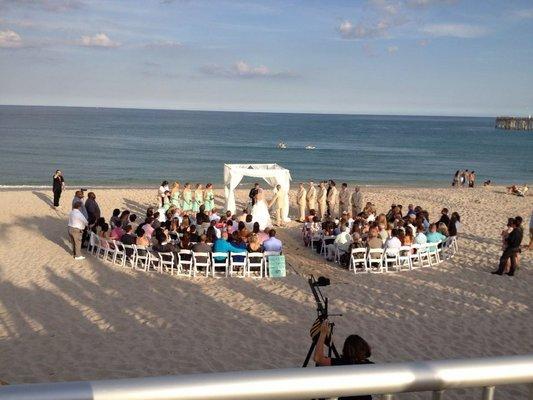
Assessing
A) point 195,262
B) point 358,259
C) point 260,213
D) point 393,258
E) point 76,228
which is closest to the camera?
point 195,262

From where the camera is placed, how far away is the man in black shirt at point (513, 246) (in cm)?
1188

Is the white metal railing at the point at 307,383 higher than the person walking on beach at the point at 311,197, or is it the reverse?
the white metal railing at the point at 307,383

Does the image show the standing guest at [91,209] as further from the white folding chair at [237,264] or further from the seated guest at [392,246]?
the seated guest at [392,246]

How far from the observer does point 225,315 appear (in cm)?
949

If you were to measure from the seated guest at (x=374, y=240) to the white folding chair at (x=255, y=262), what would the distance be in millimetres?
2505

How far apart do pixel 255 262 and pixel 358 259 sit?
2343 mm

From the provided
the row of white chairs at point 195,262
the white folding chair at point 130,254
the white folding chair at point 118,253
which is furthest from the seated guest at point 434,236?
the white folding chair at point 118,253

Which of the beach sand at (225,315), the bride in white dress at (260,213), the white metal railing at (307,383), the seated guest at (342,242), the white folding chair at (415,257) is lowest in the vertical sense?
the beach sand at (225,315)

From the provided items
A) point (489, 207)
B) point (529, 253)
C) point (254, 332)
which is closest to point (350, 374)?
point (254, 332)

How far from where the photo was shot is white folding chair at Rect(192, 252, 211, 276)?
11648 mm

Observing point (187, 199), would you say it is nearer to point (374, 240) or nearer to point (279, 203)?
point (279, 203)

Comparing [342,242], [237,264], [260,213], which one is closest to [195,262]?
[237,264]

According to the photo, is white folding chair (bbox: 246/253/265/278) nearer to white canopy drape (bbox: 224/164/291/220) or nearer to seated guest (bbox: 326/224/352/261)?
seated guest (bbox: 326/224/352/261)

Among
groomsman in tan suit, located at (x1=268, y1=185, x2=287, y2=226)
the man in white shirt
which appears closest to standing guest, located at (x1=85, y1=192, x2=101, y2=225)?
the man in white shirt
